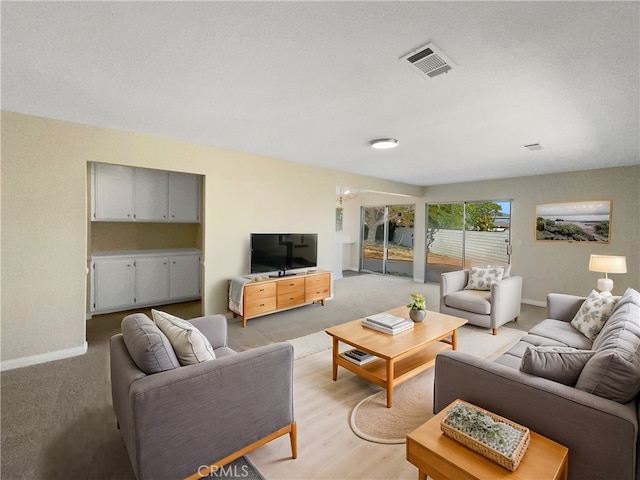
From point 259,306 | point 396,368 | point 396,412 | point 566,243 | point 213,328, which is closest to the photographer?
point 396,412

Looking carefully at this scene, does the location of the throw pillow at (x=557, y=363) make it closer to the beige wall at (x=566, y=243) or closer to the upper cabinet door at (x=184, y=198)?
the beige wall at (x=566, y=243)

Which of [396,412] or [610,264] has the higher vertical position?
[610,264]

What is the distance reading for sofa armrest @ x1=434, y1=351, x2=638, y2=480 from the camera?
124cm

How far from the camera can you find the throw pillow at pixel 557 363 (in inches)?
59.6

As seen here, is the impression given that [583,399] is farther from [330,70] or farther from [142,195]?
[142,195]

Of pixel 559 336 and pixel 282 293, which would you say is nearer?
pixel 559 336

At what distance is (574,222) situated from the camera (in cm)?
510

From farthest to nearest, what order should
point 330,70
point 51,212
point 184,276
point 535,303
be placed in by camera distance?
point 535,303
point 184,276
point 51,212
point 330,70

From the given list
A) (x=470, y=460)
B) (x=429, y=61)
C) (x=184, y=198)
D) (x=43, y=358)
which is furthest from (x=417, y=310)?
(x=184, y=198)

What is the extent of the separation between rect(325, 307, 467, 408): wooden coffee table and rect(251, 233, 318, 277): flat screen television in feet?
6.44

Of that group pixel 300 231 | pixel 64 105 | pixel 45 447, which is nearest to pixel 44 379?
pixel 45 447

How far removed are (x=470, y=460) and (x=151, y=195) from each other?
499 cm

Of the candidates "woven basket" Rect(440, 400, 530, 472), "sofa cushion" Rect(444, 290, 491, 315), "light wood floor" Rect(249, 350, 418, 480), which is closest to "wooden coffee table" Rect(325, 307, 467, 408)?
"light wood floor" Rect(249, 350, 418, 480)

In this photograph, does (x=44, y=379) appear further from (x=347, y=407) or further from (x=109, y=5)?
(x=109, y=5)
